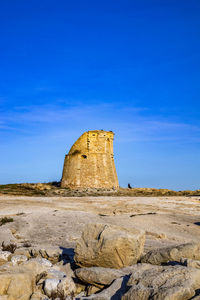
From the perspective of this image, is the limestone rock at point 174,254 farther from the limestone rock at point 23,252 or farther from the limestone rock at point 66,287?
the limestone rock at point 23,252

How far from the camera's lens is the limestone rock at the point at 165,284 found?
4219 millimetres

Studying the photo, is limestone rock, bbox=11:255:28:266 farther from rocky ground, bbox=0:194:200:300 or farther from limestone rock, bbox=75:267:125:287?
limestone rock, bbox=75:267:125:287

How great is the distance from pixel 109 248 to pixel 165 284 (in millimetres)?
1821

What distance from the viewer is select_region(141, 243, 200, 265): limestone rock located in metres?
6.28

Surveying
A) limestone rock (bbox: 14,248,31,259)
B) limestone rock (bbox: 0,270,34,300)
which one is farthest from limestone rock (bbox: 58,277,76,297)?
limestone rock (bbox: 14,248,31,259)

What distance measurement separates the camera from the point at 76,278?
A: 638cm

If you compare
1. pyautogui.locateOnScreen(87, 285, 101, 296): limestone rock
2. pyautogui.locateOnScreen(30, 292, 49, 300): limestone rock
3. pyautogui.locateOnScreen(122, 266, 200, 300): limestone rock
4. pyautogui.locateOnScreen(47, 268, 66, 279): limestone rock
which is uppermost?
pyautogui.locateOnScreen(122, 266, 200, 300): limestone rock

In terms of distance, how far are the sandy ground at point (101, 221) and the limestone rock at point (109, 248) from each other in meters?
2.45

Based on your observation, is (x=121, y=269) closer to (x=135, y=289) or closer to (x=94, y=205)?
(x=135, y=289)

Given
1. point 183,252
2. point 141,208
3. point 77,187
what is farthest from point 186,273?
point 77,187

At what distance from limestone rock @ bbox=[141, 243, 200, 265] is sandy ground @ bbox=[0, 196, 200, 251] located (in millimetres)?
2143

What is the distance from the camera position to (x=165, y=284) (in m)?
4.56

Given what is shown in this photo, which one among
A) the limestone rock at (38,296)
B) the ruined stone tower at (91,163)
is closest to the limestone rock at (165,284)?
the limestone rock at (38,296)

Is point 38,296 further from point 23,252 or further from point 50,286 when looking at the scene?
point 23,252
